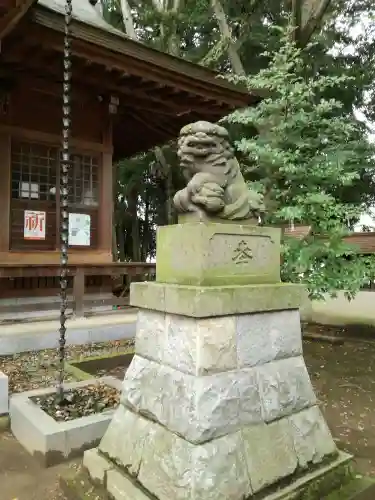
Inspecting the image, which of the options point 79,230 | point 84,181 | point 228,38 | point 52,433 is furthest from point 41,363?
point 228,38

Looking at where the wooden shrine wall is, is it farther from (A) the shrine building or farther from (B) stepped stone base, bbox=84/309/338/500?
(B) stepped stone base, bbox=84/309/338/500

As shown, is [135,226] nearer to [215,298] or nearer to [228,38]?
[228,38]

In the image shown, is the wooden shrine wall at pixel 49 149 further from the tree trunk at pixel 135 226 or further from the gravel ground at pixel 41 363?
the tree trunk at pixel 135 226

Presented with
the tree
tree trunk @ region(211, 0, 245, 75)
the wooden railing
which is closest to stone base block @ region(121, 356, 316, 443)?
the tree

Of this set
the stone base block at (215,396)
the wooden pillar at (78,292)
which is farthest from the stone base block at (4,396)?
the wooden pillar at (78,292)

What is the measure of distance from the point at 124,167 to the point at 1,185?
1052cm

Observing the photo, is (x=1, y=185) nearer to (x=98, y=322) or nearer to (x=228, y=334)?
(x=98, y=322)

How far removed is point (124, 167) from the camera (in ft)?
55.9

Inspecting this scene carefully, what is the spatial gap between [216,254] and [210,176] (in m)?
0.52

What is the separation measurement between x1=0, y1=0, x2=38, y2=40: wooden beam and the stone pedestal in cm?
382

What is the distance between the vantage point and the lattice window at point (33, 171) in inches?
279

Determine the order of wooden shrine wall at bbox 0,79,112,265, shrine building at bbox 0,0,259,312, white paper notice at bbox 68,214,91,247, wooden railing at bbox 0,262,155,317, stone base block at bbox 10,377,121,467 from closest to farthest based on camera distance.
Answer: stone base block at bbox 10,377,121,467
shrine building at bbox 0,0,259,312
wooden railing at bbox 0,262,155,317
wooden shrine wall at bbox 0,79,112,265
white paper notice at bbox 68,214,91,247

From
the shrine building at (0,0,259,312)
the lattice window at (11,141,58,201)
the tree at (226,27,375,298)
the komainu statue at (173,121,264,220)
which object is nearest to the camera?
the komainu statue at (173,121,264,220)

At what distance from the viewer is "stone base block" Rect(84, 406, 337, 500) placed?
2.20 metres
